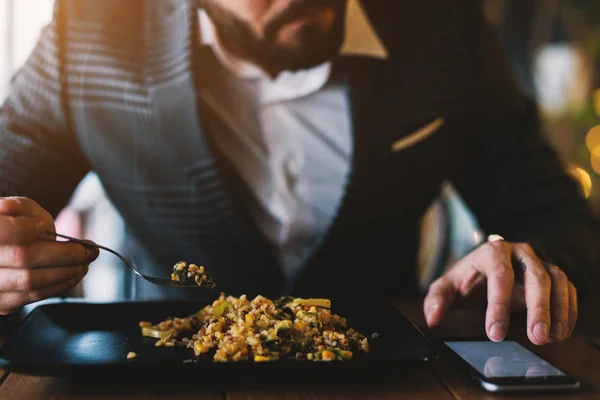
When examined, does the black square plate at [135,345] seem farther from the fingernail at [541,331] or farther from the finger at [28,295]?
the fingernail at [541,331]

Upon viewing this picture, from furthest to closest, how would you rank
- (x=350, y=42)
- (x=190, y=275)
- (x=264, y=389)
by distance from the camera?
(x=350, y=42) → (x=190, y=275) → (x=264, y=389)

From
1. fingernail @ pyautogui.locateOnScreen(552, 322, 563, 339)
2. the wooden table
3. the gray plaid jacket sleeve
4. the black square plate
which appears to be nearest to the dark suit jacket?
the gray plaid jacket sleeve

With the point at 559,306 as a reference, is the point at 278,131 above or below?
above

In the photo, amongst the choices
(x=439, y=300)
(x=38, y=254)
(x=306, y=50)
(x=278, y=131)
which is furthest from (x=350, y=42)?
(x=38, y=254)

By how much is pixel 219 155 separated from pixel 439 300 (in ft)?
2.45

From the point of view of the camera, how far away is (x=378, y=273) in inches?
71.4

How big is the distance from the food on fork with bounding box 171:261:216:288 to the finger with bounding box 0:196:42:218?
0.25 meters

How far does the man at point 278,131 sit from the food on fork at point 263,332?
605 mm

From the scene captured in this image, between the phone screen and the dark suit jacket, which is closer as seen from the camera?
the phone screen

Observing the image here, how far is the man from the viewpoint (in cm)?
156

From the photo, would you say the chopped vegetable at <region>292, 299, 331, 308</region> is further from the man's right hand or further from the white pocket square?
the white pocket square

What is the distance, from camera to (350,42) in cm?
165

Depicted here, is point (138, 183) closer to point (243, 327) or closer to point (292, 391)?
point (243, 327)

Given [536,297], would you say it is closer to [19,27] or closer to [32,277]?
[32,277]
